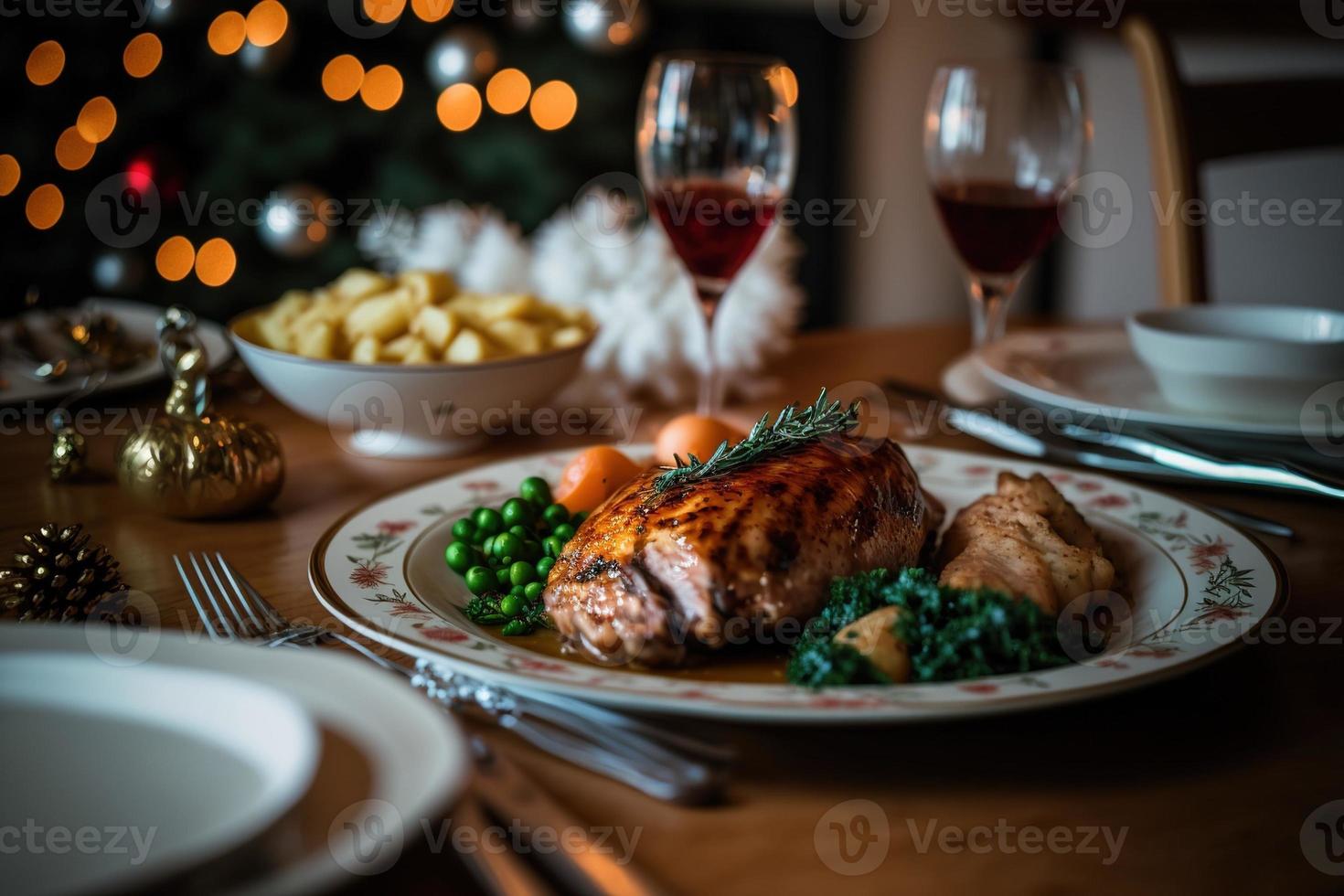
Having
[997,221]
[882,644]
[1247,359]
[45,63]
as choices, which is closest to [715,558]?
[882,644]

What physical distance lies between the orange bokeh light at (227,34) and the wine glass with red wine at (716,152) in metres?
2.03

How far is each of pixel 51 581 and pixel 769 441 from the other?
656 mm

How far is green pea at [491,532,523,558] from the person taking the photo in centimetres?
109

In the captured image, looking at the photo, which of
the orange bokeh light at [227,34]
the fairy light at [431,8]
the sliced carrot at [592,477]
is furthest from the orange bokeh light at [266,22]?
the sliced carrot at [592,477]

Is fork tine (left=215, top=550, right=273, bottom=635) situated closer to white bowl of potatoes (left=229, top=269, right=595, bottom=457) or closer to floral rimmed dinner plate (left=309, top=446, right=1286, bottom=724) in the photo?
floral rimmed dinner plate (left=309, top=446, right=1286, bottom=724)

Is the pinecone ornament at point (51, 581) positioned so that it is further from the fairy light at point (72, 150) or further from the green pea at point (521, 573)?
the fairy light at point (72, 150)

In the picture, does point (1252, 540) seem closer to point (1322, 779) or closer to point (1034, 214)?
point (1322, 779)

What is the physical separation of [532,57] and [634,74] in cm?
56

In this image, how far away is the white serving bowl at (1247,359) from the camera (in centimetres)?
136

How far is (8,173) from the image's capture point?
2.82 meters

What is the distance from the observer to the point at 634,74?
414cm

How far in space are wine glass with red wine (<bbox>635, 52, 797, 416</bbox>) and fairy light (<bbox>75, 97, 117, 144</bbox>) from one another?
2.05 meters

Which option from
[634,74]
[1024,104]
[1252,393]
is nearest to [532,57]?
[634,74]

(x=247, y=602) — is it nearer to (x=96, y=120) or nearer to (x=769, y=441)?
(x=769, y=441)
